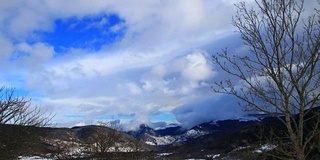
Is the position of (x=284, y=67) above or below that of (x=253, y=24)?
below

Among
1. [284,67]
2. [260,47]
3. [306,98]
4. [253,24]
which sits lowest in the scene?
[306,98]

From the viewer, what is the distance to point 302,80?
7.86m

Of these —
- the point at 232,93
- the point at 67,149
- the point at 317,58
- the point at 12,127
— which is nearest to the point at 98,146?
the point at 67,149

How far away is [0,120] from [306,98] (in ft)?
52.2

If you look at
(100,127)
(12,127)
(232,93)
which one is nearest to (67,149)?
(100,127)

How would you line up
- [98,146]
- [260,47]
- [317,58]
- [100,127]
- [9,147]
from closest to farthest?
[317,58], [260,47], [9,147], [98,146], [100,127]

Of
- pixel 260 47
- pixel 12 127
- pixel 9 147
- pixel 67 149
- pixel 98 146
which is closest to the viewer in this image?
pixel 260 47

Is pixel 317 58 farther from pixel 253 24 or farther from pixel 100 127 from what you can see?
pixel 100 127

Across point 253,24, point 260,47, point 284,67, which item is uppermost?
point 253,24

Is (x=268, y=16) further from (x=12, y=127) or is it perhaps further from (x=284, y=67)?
(x=12, y=127)

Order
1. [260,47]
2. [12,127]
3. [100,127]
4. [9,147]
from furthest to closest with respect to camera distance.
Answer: [100,127] < [12,127] < [9,147] < [260,47]

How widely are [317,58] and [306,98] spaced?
1.00 m

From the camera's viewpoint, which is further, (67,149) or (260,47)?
(67,149)

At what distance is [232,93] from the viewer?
8.82 metres
